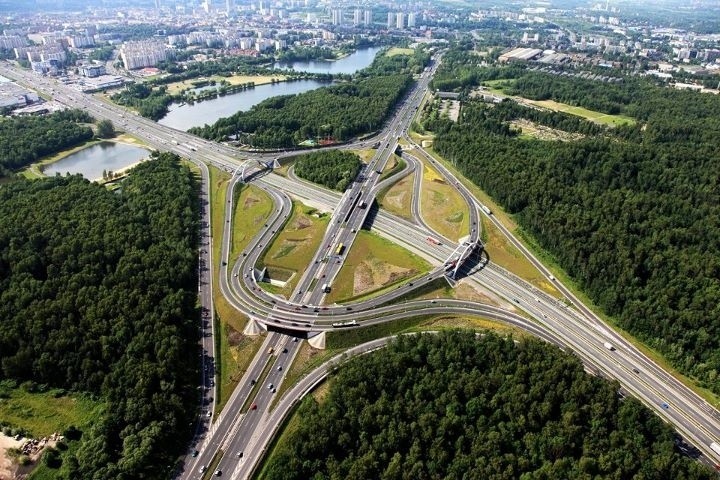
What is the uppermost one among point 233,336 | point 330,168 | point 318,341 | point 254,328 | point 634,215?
point 634,215

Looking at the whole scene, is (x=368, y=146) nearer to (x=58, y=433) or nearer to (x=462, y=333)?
(x=462, y=333)

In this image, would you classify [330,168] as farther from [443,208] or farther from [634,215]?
[634,215]

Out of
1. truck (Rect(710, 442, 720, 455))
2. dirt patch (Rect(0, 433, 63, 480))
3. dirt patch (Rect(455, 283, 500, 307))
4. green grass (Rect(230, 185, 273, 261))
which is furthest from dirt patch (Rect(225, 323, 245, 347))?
truck (Rect(710, 442, 720, 455))

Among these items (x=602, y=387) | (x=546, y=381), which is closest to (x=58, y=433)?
(x=546, y=381)

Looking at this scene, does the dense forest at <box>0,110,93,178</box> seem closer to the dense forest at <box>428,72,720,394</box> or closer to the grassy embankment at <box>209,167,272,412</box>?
the grassy embankment at <box>209,167,272,412</box>

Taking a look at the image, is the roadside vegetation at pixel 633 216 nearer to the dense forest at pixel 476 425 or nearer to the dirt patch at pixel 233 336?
the dense forest at pixel 476 425

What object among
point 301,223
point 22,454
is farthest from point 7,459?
point 301,223
